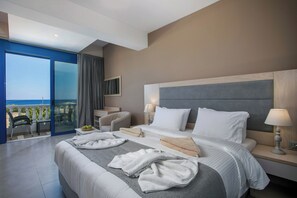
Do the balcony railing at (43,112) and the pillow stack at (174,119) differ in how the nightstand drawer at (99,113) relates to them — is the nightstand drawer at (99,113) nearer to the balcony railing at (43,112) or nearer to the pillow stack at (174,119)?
the balcony railing at (43,112)

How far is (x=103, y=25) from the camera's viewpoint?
8.74 feet

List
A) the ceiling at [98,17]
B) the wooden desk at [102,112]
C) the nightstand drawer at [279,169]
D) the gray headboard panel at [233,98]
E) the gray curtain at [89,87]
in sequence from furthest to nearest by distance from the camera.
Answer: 1. the gray curtain at [89,87]
2. the wooden desk at [102,112]
3. the ceiling at [98,17]
4. the gray headboard panel at [233,98]
5. the nightstand drawer at [279,169]

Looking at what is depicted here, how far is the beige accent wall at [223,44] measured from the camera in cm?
182

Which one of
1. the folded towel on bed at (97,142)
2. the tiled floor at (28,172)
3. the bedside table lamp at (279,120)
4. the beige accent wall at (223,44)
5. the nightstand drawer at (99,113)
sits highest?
the beige accent wall at (223,44)

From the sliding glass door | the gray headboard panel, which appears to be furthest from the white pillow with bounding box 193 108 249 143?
the sliding glass door

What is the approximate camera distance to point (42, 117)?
504 centimetres

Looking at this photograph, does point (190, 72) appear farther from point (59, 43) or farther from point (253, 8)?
point (59, 43)

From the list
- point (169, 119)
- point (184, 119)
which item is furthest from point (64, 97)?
point (184, 119)

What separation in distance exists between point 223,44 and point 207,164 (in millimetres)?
1897

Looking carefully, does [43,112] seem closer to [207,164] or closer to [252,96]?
[207,164]

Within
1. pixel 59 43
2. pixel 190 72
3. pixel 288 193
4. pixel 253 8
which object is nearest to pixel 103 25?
pixel 190 72

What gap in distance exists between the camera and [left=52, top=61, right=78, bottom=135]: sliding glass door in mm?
4492

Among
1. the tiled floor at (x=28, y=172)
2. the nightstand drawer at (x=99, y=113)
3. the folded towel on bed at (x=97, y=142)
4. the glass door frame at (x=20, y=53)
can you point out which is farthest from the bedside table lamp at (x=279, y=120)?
the glass door frame at (x=20, y=53)

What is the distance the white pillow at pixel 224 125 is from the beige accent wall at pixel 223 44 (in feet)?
2.34
